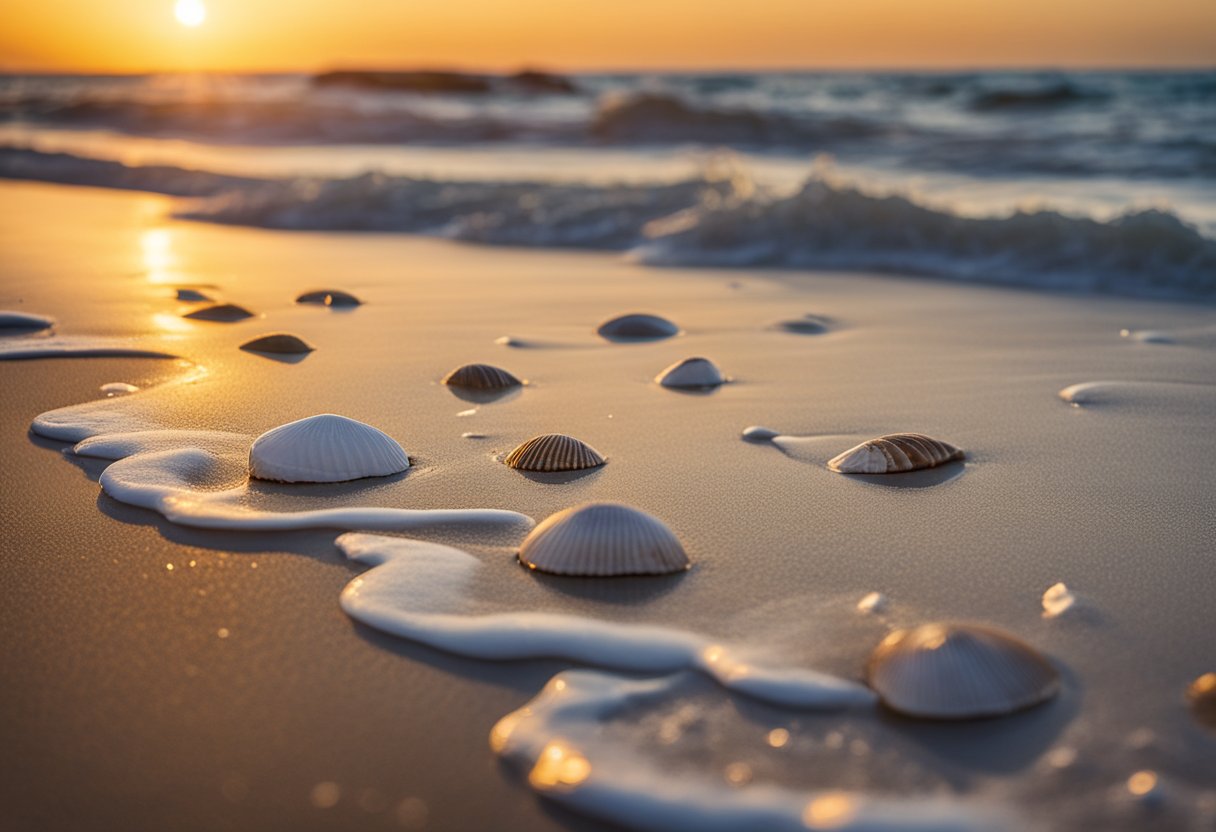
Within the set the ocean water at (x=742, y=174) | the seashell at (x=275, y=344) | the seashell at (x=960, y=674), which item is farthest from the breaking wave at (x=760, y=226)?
the seashell at (x=960, y=674)

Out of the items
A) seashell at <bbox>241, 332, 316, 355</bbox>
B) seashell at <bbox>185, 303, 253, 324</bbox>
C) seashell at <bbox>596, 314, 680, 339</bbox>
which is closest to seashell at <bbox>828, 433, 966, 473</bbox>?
seashell at <bbox>596, 314, 680, 339</bbox>

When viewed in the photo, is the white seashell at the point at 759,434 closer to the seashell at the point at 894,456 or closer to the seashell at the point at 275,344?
the seashell at the point at 894,456

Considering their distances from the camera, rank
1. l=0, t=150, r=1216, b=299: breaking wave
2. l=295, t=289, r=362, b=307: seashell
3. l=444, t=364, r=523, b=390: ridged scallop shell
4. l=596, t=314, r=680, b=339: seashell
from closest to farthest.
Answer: l=444, t=364, r=523, b=390: ridged scallop shell, l=596, t=314, r=680, b=339: seashell, l=295, t=289, r=362, b=307: seashell, l=0, t=150, r=1216, b=299: breaking wave

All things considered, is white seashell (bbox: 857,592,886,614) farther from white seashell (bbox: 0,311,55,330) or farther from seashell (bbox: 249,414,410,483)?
white seashell (bbox: 0,311,55,330)

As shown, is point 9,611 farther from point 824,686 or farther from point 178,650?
point 824,686

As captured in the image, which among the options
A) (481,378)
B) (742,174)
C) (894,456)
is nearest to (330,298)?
(481,378)

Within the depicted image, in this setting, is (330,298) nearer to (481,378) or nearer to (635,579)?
(481,378)
